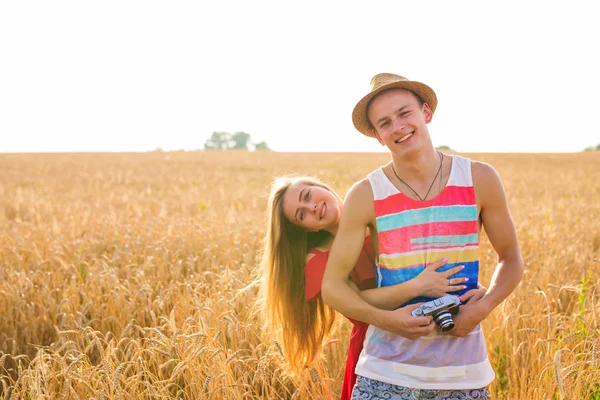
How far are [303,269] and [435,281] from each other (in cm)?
85

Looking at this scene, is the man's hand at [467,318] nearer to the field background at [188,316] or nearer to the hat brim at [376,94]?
the field background at [188,316]

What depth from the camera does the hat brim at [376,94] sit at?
2299 millimetres

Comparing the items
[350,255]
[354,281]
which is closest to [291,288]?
[354,281]

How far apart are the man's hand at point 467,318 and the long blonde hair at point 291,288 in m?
0.91

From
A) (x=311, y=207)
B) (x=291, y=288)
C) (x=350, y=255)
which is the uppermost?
(x=311, y=207)

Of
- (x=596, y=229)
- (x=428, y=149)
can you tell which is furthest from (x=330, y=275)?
(x=596, y=229)

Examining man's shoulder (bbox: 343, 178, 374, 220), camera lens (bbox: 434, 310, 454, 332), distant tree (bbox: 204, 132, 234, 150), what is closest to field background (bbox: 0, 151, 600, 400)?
camera lens (bbox: 434, 310, 454, 332)

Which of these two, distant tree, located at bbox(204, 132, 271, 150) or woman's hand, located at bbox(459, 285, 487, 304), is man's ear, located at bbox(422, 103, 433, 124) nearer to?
woman's hand, located at bbox(459, 285, 487, 304)

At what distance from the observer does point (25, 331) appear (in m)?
3.85

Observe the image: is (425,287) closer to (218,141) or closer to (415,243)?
(415,243)

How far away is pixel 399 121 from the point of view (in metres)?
2.23

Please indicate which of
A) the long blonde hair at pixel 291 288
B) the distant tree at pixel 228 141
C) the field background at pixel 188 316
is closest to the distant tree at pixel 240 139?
the distant tree at pixel 228 141

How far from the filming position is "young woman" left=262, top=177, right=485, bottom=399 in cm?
260

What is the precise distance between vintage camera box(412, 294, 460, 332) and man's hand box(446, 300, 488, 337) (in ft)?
0.27
